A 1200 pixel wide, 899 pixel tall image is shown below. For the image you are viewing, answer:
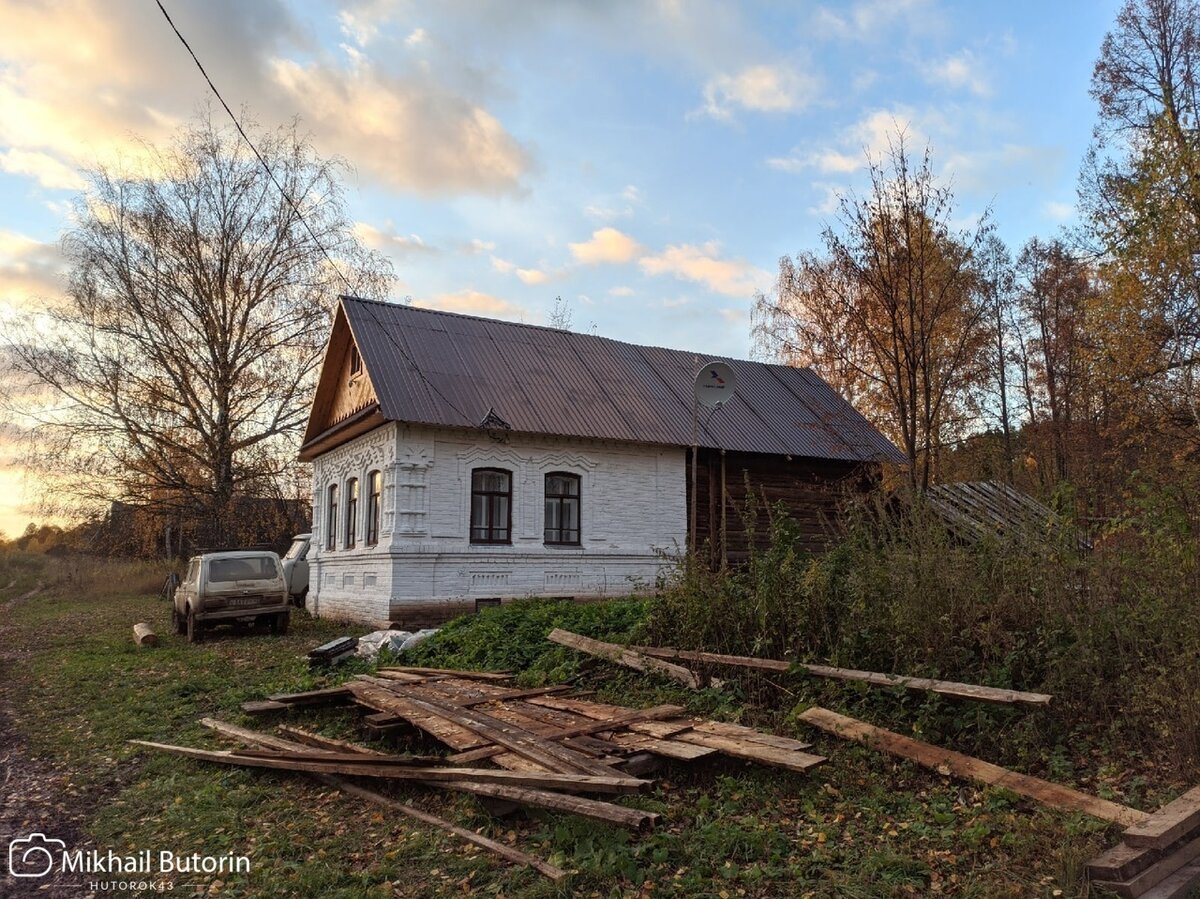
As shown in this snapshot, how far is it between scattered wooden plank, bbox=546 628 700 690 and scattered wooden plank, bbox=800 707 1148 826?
1.55 m

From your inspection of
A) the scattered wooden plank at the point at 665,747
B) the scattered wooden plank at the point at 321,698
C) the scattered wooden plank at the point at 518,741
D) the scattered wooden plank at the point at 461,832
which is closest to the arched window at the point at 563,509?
the scattered wooden plank at the point at 321,698

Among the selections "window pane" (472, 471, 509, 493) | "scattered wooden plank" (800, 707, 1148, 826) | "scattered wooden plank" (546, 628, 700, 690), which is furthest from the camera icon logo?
"window pane" (472, 471, 509, 493)

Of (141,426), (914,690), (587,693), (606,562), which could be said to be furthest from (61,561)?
(914,690)

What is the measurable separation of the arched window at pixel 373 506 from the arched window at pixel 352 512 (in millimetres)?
819

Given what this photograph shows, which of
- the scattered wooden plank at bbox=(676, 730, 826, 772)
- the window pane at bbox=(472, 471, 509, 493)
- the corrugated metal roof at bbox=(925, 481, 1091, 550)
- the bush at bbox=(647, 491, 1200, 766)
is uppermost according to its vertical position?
the window pane at bbox=(472, 471, 509, 493)

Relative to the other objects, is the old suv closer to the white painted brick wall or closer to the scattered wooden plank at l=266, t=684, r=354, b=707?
the white painted brick wall

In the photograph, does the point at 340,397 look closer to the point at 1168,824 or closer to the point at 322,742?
the point at 322,742

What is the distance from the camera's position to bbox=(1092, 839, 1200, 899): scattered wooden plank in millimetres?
3850

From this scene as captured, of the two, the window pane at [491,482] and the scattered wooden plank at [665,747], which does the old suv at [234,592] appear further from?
the scattered wooden plank at [665,747]

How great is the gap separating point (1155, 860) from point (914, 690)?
236 centimetres

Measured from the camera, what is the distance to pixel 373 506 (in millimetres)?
17344

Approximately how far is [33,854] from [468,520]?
1104cm

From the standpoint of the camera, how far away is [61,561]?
38.6m

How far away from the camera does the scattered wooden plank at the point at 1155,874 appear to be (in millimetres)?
3850
